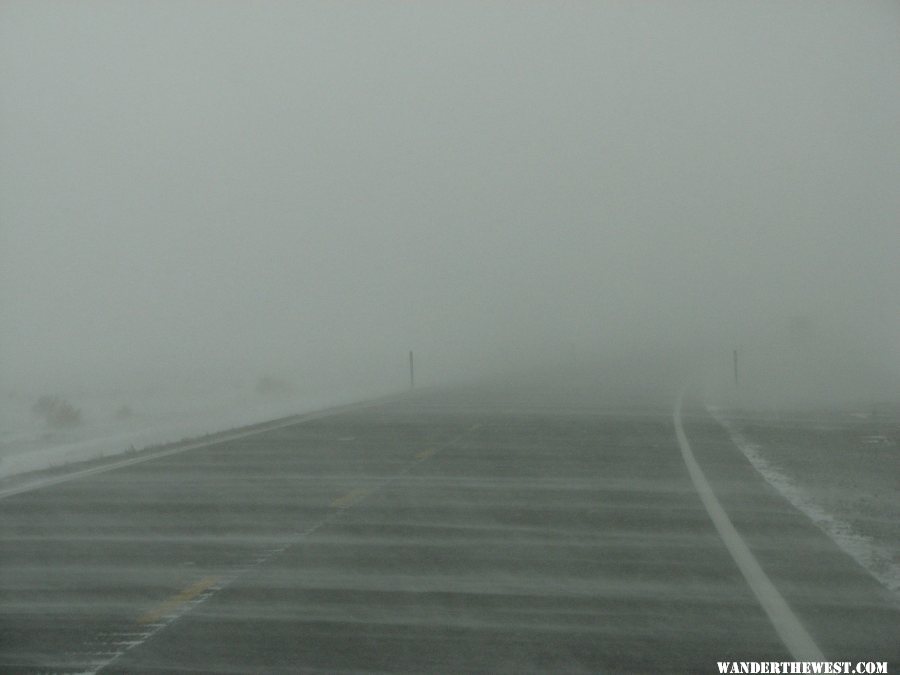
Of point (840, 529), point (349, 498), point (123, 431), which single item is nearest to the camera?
point (840, 529)

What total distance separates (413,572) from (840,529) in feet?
15.4

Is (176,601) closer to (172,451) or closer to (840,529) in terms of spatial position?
(840,529)

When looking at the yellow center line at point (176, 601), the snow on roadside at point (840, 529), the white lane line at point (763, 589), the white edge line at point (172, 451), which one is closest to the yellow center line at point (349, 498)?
the white lane line at point (763, 589)

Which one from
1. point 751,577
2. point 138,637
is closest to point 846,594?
point 751,577

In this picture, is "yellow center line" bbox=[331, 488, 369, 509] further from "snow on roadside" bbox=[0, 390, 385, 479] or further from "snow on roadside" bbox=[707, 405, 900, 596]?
"snow on roadside" bbox=[0, 390, 385, 479]

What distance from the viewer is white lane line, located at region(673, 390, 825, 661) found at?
24.9 feet

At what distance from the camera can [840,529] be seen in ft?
40.3

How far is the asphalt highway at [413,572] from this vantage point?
759cm

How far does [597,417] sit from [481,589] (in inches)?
768

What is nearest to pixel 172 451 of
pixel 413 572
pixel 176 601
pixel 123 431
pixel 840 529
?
pixel 123 431

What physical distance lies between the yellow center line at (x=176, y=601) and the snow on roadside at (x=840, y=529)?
16.7 feet

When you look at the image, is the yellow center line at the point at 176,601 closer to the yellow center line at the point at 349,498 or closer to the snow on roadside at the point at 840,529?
the yellow center line at the point at 349,498

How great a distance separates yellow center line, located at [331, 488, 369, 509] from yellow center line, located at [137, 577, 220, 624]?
13.6ft

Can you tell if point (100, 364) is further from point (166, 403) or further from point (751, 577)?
point (751, 577)
